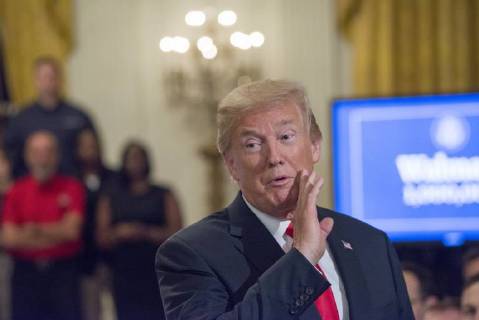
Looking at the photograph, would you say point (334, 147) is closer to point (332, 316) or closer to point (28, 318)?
point (332, 316)

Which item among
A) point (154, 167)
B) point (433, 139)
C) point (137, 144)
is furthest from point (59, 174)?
point (433, 139)

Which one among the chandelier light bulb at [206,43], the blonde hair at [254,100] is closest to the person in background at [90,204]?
the chandelier light bulb at [206,43]

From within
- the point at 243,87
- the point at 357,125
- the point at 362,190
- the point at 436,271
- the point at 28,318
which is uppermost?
the point at 243,87

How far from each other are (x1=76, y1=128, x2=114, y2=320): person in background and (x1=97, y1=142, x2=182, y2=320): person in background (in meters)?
0.07

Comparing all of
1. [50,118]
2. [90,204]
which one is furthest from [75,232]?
[50,118]

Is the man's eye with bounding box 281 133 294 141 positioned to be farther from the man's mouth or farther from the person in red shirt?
the person in red shirt

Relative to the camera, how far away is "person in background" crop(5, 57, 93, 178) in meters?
7.60

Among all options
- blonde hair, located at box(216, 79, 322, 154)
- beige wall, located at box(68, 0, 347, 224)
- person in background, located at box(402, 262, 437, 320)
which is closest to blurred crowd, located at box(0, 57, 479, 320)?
beige wall, located at box(68, 0, 347, 224)

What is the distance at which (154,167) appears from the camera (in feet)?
30.7

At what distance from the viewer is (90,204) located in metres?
6.89

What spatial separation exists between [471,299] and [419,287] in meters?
0.21

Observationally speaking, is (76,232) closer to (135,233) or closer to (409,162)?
(135,233)

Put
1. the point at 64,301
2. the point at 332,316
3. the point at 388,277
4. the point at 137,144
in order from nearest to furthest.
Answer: the point at 332,316
the point at 388,277
the point at 64,301
the point at 137,144

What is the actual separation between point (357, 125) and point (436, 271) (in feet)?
2.24
